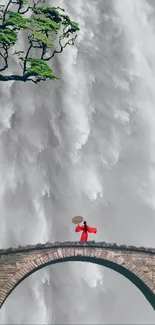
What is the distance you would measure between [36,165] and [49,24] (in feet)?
46.5

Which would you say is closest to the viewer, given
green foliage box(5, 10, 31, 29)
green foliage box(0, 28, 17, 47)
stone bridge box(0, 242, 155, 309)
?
stone bridge box(0, 242, 155, 309)

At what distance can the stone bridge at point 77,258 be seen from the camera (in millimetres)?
22000

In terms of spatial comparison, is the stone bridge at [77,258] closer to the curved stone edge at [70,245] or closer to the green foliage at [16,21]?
the curved stone edge at [70,245]

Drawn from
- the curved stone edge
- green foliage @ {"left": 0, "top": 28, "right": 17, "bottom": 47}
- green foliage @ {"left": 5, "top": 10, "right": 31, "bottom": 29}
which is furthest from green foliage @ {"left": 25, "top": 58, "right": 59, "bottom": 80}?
the curved stone edge

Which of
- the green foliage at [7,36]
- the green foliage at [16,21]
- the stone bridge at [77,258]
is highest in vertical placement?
the green foliage at [16,21]

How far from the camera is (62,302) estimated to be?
35.9 metres

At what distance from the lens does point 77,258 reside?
22531 millimetres

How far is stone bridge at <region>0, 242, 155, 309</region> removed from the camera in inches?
866

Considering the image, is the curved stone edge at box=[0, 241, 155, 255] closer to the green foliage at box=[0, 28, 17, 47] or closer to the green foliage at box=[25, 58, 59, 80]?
the green foliage at box=[25, 58, 59, 80]

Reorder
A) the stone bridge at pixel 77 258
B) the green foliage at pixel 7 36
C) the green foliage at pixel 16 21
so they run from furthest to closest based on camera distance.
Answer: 1. the green foliage at pixel 16 21
2. the green foliage at pixel 7 36
3. the stone bridge at pixel 77 258

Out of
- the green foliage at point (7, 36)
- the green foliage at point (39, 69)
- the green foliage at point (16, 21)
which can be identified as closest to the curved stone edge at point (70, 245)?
the green foliage at point (39, 69)

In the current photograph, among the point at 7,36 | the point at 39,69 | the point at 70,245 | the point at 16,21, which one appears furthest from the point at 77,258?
the point at 16,21

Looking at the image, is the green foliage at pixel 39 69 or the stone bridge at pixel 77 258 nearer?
the stone bridge at pixel 77 258

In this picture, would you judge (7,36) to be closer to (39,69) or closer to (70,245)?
(39,69)
